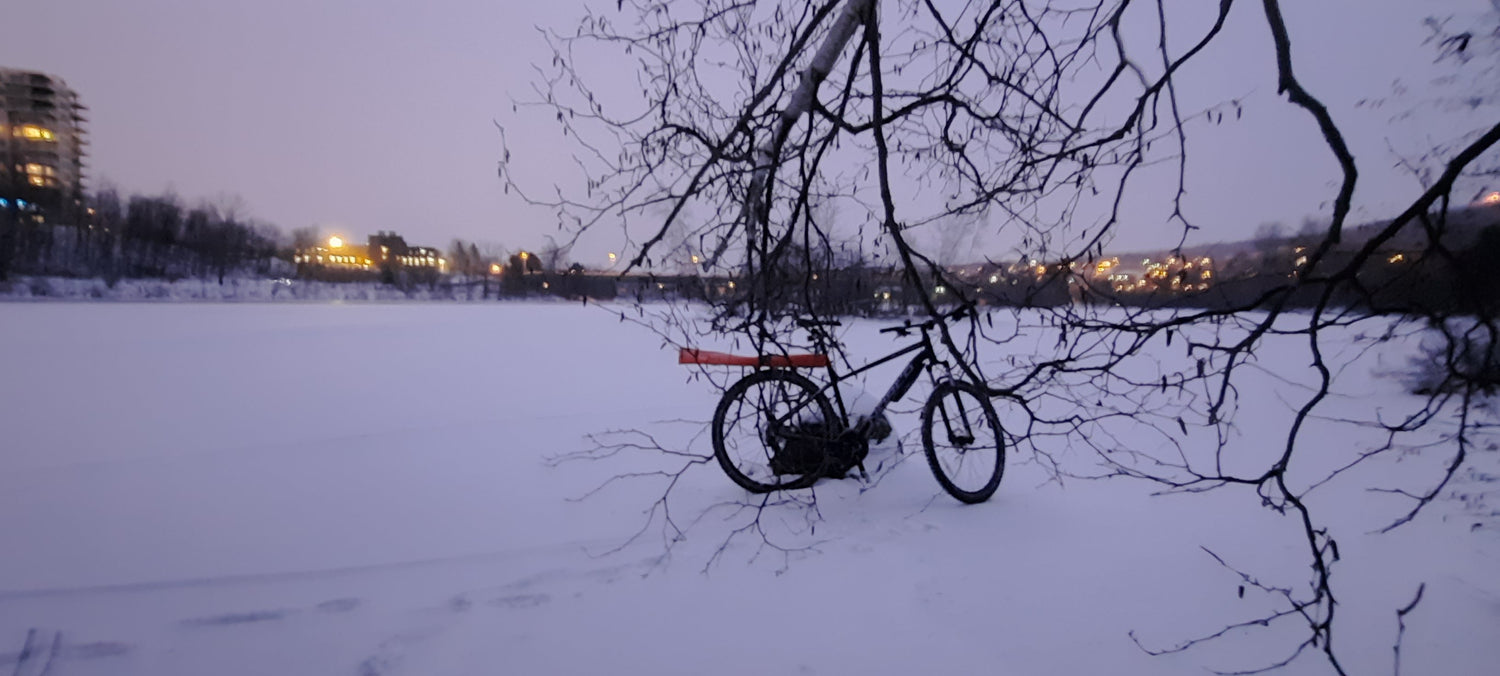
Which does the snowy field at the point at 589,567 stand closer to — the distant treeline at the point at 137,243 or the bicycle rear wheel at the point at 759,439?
the bicycle rear wheel at the point at 759,439

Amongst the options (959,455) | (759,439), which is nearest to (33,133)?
(759,439)

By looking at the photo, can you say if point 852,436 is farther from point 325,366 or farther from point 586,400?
point 325,366

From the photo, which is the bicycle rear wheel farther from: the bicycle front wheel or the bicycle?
the bicycle front wheel

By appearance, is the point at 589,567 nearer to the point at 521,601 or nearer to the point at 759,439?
the point at 521,601

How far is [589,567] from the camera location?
3365mm

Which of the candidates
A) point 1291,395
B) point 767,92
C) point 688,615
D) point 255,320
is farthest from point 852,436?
point 255,320

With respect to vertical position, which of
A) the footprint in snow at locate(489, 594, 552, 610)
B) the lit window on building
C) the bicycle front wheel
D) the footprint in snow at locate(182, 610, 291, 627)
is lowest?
the footprint in snow at locate(182, 610, 291, 627)

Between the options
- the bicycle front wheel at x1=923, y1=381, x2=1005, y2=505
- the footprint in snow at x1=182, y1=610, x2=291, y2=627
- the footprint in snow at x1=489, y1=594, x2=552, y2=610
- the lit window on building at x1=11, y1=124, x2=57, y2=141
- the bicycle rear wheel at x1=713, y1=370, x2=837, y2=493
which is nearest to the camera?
the footprint in snow at x1=182, y1=610, x2=291, y2=627

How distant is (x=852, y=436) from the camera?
412 centimetres

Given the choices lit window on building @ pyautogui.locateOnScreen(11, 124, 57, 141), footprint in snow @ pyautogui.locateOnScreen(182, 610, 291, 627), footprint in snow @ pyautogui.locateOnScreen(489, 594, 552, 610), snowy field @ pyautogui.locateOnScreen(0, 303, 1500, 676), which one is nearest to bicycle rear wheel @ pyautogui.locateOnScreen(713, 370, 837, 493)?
snowy field @ pyautogui.locateOnScreen(0, 303, 1500, 676)

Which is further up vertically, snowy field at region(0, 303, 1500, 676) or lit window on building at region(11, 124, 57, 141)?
lit window on building at region(11, 124, 57, 141)

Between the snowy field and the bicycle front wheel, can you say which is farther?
the bicycle front wheel

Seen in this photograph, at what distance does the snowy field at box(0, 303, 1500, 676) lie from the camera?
2.65 meters

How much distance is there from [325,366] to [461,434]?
16.1 feet
